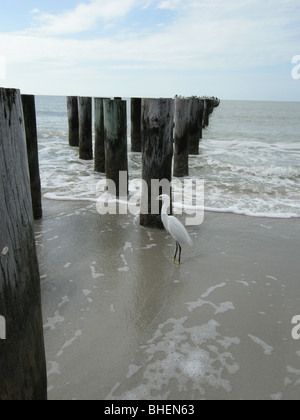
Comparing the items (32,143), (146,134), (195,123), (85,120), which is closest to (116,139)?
(146,134)

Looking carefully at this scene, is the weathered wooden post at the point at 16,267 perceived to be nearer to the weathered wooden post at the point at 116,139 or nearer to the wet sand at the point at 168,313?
the wet sand at the point at 168,313

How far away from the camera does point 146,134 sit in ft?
16.1

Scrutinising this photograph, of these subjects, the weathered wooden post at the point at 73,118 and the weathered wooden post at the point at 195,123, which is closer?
the weathered wooden post at the point at 195,123

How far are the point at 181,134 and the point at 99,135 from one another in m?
2.01

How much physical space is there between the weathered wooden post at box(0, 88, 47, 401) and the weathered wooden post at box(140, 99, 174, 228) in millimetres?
3494

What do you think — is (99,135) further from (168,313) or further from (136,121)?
(168,313)

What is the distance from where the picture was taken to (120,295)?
11.0 feet

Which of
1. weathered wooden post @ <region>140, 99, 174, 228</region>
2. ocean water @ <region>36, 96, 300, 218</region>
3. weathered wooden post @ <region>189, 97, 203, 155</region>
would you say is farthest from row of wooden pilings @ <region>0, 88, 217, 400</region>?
weathered wooden post @ <region>189, 97, 203, 155</region>

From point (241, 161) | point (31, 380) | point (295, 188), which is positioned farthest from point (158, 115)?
point (241, 161)

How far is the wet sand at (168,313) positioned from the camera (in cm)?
232

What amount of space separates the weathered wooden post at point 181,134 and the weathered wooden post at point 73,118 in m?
4.62

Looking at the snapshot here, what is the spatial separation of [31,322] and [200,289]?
2234 millimetres

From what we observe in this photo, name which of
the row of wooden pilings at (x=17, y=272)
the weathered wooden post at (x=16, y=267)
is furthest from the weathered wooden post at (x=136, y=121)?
the weathered wooden post at (x=16, y=267)
